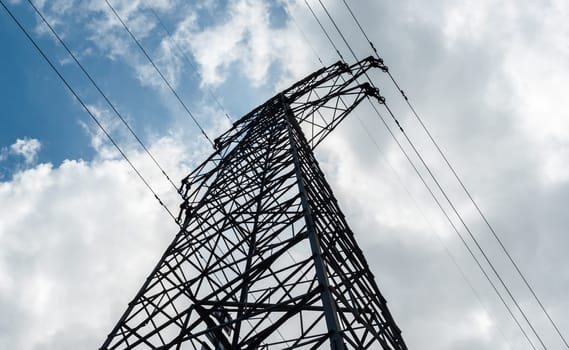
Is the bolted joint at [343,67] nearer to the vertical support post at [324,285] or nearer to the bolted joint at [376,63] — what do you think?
the bolted joint at [376,63]

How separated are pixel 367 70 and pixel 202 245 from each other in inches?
289

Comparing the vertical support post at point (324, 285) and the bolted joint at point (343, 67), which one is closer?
Result: the vertical support post at point (324, 285)

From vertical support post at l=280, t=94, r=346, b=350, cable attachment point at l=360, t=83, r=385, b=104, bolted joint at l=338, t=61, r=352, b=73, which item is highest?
bolted joint at l=338, t=61, r=352, b=73

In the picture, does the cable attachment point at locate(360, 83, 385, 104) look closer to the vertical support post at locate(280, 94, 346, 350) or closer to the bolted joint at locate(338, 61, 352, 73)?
the bolted joint at locate(338, 61, 352, 73)

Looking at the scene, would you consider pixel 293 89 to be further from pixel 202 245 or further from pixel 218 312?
pixel 218 312

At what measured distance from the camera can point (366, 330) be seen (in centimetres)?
455

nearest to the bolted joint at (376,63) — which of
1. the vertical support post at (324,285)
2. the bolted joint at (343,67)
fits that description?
the bolted joint at (343,67)

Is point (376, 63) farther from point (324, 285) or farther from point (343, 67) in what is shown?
point (324, 285)

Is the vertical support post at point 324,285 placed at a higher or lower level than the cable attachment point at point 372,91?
lower

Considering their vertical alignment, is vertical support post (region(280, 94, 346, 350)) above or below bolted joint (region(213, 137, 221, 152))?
below

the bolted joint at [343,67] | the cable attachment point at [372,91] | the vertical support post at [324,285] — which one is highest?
the bolted joint at [343,67]

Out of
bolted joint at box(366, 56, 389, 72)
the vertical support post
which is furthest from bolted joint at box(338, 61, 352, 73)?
the vertical support post

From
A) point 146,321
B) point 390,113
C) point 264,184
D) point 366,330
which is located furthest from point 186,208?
point 366,330

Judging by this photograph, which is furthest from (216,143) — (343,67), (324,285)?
(324,285)
